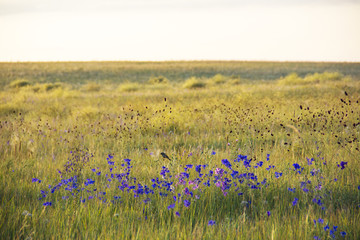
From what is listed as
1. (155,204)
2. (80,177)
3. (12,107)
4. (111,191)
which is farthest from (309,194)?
(12,107)

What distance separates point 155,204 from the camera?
9.32 feet

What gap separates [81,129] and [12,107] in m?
5.76

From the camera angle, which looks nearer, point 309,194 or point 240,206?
point 240,206

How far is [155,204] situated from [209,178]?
65 cm

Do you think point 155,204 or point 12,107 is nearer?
point 155,204

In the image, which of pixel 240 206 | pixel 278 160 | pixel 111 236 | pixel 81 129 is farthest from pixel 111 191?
pixel 81 129

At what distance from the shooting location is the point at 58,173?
367 cm

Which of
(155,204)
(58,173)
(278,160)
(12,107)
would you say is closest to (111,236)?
(155,204)

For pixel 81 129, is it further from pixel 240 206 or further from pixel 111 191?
pixel 240 206

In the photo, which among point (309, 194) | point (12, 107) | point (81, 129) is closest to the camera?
point (309, 194)

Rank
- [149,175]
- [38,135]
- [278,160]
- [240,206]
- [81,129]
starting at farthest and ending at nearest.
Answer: [81,129]
[38,135]
[278,160]
[149,175]
[240,206]

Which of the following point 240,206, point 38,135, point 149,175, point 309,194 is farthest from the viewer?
point 38,135

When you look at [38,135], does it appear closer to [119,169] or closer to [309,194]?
[119,169]

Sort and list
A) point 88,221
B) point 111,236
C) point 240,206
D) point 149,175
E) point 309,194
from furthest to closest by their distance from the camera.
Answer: point 149,175, point 309,194, point 240,206, point 88,221, point 111,236
